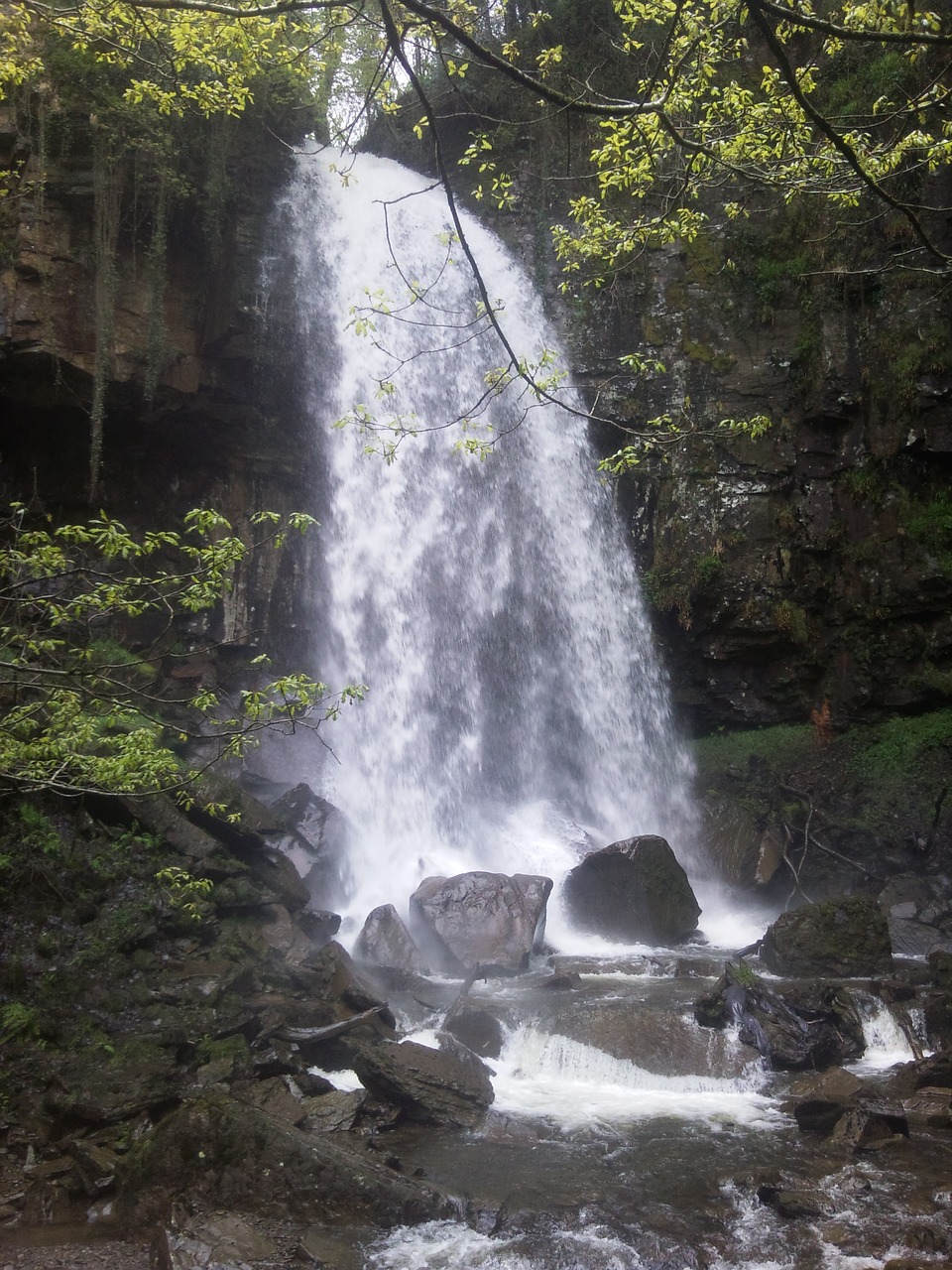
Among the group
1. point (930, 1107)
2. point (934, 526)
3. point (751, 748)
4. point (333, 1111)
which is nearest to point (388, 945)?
point (333, 1111)

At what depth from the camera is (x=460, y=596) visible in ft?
47.2

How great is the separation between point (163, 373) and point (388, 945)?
8.32 m

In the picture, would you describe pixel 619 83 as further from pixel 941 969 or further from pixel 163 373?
pixel 941 969

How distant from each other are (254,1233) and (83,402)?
34.2ft

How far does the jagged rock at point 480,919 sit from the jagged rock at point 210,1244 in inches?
196

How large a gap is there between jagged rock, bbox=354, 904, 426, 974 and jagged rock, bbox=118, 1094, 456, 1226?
4.16 m

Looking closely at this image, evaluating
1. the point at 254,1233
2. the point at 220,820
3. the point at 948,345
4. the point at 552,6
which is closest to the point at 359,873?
the point at 220,820

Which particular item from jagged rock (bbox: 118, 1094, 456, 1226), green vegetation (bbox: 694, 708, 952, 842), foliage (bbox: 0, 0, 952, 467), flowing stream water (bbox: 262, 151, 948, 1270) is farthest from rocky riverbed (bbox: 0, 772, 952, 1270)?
foliage (bbox: 0, 0, 952, 467)

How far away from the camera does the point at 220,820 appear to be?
8.97 m

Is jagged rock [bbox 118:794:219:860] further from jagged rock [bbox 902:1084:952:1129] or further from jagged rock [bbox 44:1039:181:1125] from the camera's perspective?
jagged rock [bbox 902:1084:952:1129]

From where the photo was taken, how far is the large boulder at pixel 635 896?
34.6ft

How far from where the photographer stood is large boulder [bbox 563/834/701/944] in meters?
10.6

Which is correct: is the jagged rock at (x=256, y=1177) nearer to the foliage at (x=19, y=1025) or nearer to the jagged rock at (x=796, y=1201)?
the foliage at (x=19, y=1025)

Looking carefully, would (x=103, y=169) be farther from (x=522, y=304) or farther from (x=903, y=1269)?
(x=903, y=1269)
